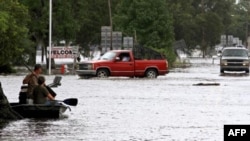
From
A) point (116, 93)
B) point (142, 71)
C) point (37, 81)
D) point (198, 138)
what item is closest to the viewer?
point (198, 138)

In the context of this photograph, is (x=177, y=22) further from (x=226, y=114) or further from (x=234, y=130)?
(x=234, y=130)

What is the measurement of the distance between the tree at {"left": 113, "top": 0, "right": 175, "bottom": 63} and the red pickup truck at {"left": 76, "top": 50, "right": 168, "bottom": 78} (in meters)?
29.6

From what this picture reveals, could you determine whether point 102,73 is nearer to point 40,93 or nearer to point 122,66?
point 122,66

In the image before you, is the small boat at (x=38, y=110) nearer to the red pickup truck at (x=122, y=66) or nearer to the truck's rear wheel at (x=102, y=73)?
the red pickup truck at (x=122, y=66)

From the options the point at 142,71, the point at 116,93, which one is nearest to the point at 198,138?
the point at 116,93

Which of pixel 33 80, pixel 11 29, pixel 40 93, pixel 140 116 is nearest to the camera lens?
pixel 40 93

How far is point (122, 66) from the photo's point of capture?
49594mm

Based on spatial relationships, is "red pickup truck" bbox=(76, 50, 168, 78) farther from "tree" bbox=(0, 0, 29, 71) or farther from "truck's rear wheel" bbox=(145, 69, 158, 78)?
"tree" bbox=(0, 0, 29, 71)

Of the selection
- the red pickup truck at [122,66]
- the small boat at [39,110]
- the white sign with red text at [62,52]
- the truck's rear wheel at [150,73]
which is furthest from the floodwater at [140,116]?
the white sign with red text at [62,52]

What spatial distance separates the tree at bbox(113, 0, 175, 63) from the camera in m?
81.0

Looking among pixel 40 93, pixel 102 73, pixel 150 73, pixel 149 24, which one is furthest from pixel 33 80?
pixel 149 24

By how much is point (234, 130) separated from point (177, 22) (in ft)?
360

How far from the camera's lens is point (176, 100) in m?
31.3

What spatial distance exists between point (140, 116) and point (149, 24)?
191 feet
